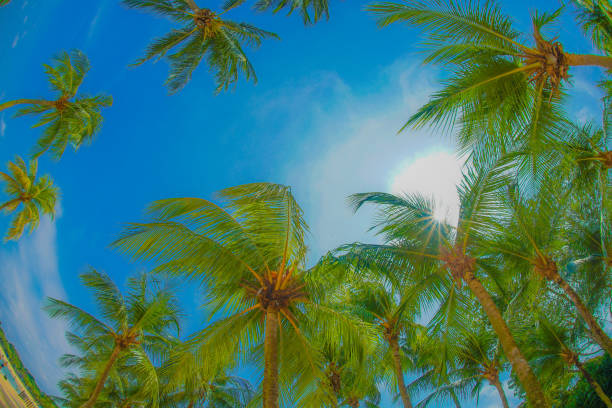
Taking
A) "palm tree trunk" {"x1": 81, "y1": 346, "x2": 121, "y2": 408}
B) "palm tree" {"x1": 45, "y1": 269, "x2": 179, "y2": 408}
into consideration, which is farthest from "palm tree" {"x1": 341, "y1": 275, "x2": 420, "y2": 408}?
"palm tree trunk" {"x1": 81, "y1": 346, "x2": 121, "y2": 408}

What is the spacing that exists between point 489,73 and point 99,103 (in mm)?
15476

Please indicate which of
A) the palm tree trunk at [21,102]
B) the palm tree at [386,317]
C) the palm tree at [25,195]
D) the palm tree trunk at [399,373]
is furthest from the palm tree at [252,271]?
the palm tree at [25,195]

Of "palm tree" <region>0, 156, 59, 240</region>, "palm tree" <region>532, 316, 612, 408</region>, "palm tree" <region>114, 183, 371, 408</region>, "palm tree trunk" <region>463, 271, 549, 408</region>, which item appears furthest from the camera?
"palm tree" <region>0, 156, 59, 240</region>

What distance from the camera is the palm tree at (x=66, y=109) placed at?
12.9 metres

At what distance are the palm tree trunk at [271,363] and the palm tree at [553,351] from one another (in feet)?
35.3

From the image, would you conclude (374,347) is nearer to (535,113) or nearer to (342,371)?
(535,113)

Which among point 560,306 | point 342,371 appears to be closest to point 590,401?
point 560,306

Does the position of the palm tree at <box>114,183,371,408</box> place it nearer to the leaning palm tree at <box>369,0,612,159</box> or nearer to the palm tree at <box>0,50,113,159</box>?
the leaning palm tree at <box>369,0,612,159</box>

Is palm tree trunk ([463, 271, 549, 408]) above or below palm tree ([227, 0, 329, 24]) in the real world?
below

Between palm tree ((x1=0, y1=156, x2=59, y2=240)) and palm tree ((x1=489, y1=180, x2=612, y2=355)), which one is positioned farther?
palm tree ((x1=0, y1=156, x2=59, y2=240))

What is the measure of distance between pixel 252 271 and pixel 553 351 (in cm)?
1280

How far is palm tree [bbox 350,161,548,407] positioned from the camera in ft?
25.9

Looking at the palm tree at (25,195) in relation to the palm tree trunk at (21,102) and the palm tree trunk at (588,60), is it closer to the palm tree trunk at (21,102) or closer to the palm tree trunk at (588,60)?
the palm tree trunk at (21,102)

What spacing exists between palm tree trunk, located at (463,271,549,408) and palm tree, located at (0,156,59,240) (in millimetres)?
19684
